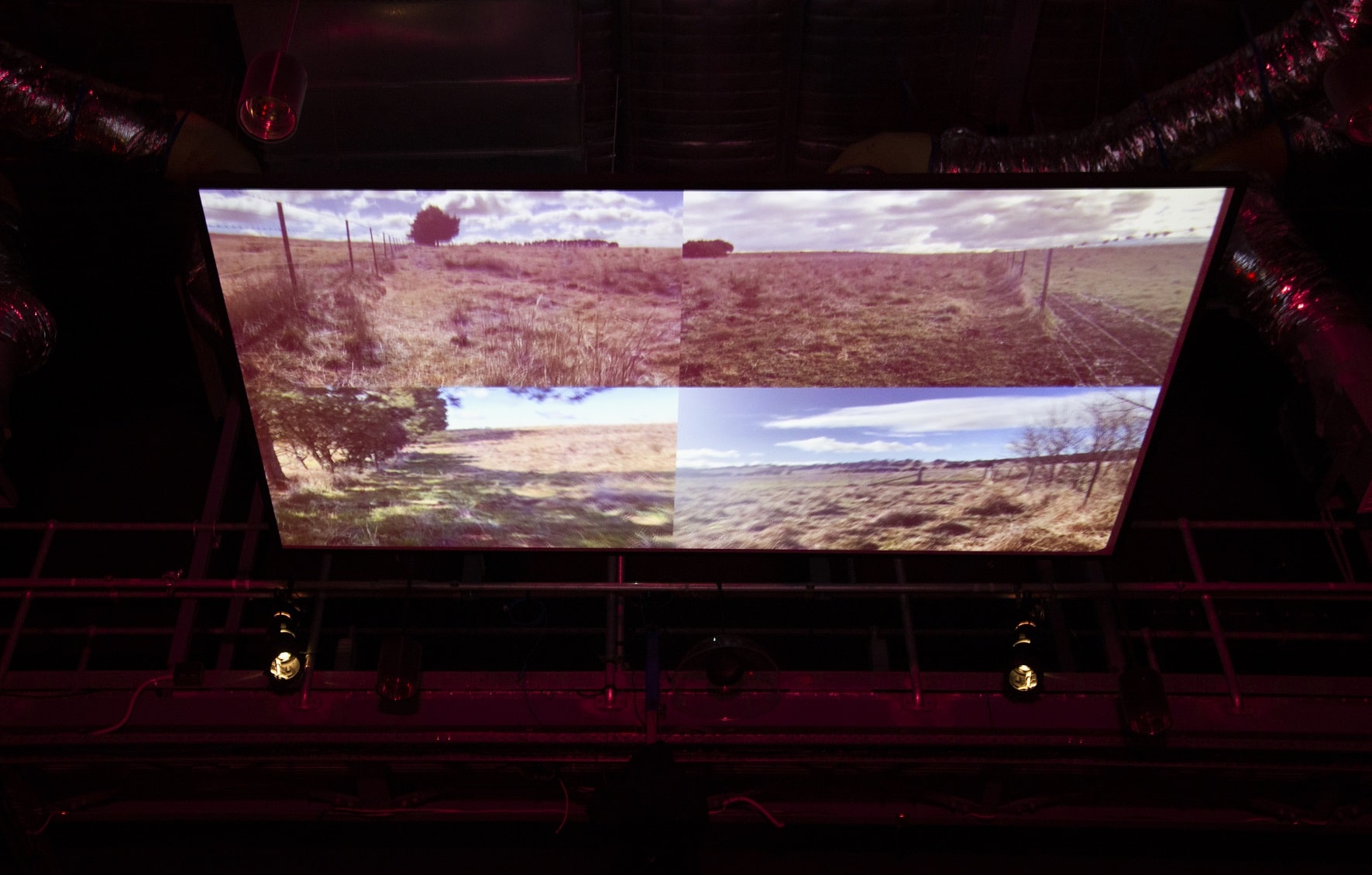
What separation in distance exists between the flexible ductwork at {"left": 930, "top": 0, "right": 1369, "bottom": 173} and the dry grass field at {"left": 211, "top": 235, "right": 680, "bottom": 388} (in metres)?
1.49

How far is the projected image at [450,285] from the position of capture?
3264 mm

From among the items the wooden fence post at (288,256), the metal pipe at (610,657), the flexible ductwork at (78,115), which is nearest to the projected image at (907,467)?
the metal pipe at (610,657)

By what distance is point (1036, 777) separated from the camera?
390 cm

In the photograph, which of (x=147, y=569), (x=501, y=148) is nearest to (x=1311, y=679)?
(x=501, y=148)

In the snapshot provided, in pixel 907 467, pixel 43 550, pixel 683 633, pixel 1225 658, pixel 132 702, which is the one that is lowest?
pixel 132 702

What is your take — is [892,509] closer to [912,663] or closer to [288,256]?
[912,663]

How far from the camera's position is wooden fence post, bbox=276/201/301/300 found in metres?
3.24

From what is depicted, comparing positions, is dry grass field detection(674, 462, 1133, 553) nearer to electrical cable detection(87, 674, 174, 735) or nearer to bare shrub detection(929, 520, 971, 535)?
bare shrub detection(929, 520, 971, 535)

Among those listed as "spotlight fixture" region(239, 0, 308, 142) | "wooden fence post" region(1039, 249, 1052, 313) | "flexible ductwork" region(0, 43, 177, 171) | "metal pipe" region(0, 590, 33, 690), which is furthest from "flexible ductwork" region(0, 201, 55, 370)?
"wooden fence post" region(1039, 249, 1052, 313)

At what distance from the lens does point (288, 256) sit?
10.8 feet

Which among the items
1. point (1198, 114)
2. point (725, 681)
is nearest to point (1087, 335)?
point (1198, 114)

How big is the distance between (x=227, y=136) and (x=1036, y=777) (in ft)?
13.7

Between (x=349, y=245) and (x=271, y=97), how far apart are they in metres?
0.60

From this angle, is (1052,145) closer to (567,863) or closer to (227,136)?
(227,136)
